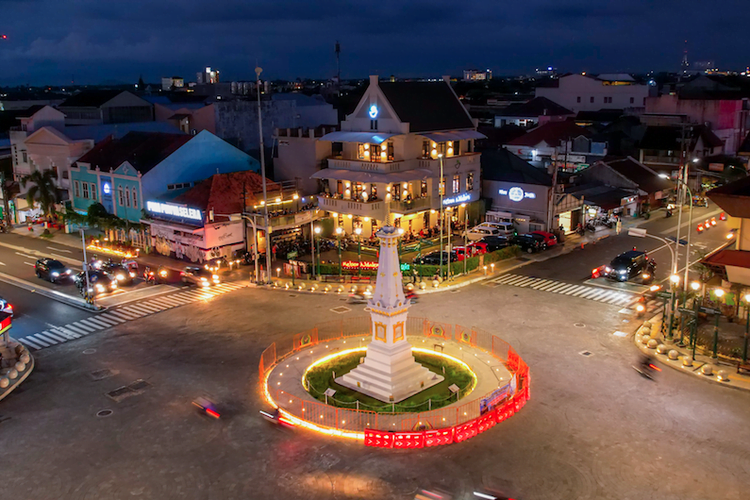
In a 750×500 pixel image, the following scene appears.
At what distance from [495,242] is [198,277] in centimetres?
2471

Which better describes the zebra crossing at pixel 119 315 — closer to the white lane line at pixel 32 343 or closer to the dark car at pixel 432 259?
the white lane line at pixel 32 343

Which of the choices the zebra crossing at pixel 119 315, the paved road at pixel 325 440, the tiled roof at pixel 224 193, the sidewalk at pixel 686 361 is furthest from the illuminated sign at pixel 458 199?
the sidewalk at pixel 686 361

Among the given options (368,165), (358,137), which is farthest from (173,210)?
(358,137)

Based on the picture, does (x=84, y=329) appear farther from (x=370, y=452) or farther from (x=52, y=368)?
(x=370, y=452)

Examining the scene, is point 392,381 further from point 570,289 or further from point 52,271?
point 52,271

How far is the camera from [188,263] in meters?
52.9

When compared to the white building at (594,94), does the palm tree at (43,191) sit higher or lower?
lower

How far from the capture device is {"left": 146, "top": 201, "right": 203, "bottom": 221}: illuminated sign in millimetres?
51625

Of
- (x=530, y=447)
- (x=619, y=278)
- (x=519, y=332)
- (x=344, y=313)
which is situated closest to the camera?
(x=530, y=447)

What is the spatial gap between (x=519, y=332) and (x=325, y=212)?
29.2 metres

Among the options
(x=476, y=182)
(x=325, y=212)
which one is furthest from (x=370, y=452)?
(x=476, y=182)

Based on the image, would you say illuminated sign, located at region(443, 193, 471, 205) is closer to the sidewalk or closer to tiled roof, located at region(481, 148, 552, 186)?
tiled roof, located at region(481, 148, 552, 186)

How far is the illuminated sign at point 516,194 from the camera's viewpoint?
60312 mm

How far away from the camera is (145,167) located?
191 ft
